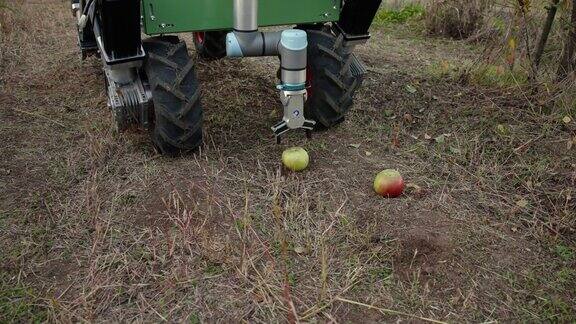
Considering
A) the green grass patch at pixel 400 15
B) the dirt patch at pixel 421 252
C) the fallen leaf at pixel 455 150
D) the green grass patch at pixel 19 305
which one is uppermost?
the dirt patch at pixel 421 252

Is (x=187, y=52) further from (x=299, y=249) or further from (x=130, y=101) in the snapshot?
(x=299, y=249)

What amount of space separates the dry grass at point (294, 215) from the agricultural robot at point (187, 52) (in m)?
0.31

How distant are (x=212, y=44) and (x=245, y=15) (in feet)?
5.91

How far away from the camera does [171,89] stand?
302 centimetres

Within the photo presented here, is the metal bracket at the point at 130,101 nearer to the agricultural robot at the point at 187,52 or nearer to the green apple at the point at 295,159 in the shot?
the agricultural robot at the point at 187,52

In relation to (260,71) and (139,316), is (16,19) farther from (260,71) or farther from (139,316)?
(139,316)

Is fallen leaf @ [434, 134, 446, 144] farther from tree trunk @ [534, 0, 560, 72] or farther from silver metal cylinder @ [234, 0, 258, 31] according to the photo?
silver metal cylinder @ [234, 0, 258, 31]

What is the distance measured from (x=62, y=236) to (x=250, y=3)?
1.57 meters

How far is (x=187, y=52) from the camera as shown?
126 inches

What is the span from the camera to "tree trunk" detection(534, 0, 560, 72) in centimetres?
392

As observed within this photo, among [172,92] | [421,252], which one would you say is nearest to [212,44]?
[172,92]

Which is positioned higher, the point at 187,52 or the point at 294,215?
the point at 187,52

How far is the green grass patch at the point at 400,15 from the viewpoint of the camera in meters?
7.36

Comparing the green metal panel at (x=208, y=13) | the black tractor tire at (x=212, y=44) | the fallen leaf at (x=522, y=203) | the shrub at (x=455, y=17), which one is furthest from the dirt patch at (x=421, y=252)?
the shrub at (x=455, y=17)
